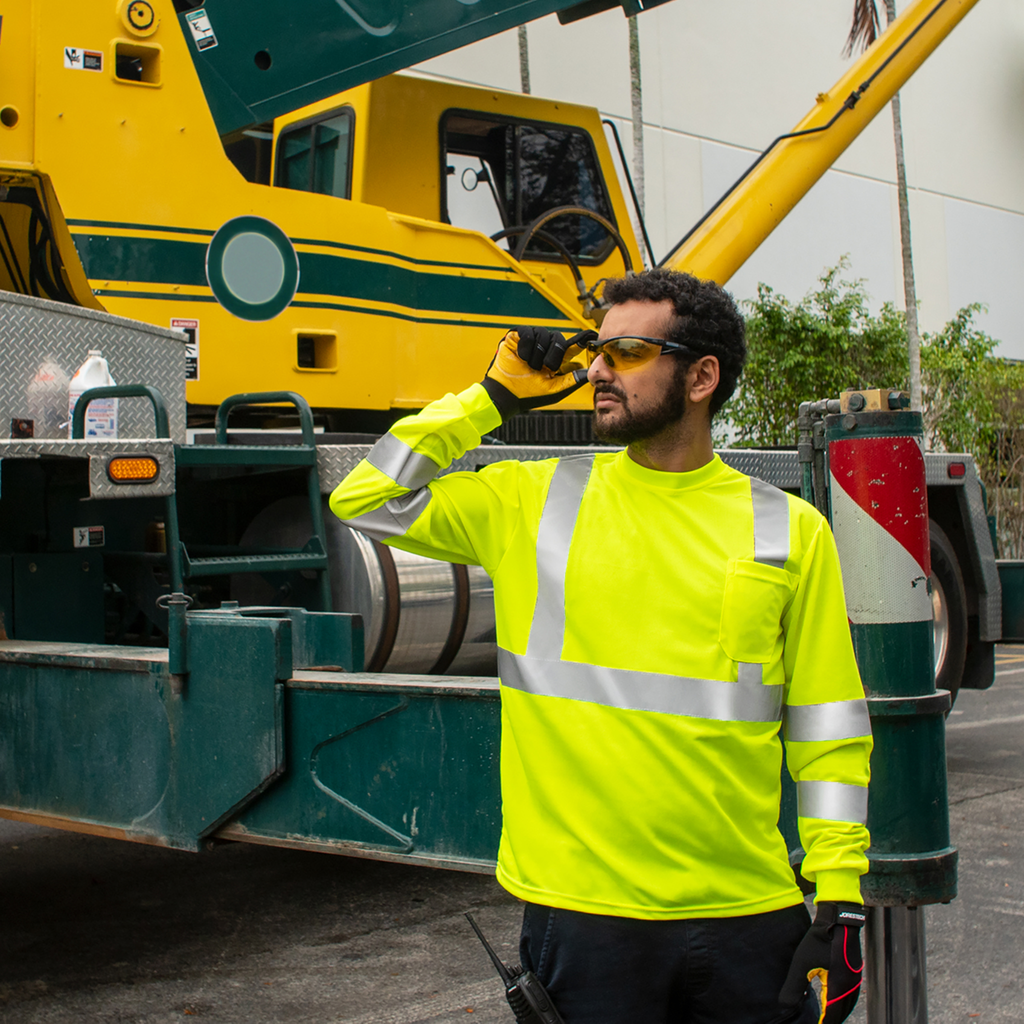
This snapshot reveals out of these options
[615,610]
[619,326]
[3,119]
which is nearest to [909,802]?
[615,610]

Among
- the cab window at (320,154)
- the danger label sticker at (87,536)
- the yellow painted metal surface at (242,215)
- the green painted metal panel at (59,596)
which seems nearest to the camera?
the green painted metal panel at (59,596)

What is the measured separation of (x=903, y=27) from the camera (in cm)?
811

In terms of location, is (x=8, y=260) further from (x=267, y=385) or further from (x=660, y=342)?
(x=660, y=342)

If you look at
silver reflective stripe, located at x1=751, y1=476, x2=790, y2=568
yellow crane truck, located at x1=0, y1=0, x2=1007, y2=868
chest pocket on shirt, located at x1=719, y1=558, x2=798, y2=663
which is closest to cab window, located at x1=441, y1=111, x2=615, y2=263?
yellow crane truck, located at x1=0, y1=0, x2=1007, y2=868

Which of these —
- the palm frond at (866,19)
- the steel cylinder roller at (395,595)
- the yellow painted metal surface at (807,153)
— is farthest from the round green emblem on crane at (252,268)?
the palm frond at (866,19)

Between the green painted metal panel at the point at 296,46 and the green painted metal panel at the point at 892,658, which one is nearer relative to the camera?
the green painted metal panel at the point at 892,658

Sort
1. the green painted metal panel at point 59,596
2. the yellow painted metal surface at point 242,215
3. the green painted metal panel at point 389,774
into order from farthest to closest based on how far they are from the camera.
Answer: the yellow painted metal surface at point 242,215 → the green painted metal panel at point 59,596 → the green painted metal panel at point 389,774

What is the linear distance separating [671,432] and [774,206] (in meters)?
6.02

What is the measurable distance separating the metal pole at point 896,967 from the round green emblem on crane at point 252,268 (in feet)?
12.1

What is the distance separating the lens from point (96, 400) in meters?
4.27

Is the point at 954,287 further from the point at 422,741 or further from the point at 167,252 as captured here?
the point at 422,741

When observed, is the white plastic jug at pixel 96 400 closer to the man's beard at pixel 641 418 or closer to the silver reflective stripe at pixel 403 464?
the silver reflective stripe at pixel 403 464

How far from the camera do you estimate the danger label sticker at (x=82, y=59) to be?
511 cm

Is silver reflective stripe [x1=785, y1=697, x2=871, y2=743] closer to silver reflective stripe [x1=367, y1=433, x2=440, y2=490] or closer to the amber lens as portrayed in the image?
the amber lens
